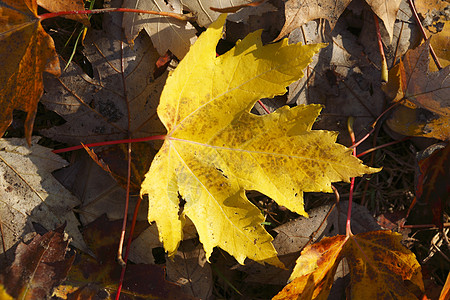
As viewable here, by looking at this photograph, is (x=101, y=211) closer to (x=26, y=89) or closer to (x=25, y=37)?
(x=26, y=89)

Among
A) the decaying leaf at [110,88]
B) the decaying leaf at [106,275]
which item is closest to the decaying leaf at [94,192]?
the decaying leaf at [106,275]

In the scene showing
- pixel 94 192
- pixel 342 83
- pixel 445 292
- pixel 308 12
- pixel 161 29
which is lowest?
pixel 445 292

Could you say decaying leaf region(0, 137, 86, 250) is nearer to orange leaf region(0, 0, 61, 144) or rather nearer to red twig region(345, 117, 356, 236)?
orange leaf region(0, 0, 61, 144)

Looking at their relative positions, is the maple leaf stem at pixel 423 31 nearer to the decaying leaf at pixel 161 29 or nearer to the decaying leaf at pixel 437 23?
the decaying leaf at pixel 437 23

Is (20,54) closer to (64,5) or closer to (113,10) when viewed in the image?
(64,5)

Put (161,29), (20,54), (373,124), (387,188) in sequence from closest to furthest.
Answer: (20,54)
(161,29)
(373,124)
(387,188)

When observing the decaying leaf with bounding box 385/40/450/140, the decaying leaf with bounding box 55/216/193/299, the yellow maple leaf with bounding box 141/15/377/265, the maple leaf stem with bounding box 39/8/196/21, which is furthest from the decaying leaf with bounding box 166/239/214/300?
the decaying leaf with bounding box 385/40/450/140

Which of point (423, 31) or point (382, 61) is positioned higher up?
point (423, 31)

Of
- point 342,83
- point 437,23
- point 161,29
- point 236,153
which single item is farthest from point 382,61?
point 161,29
